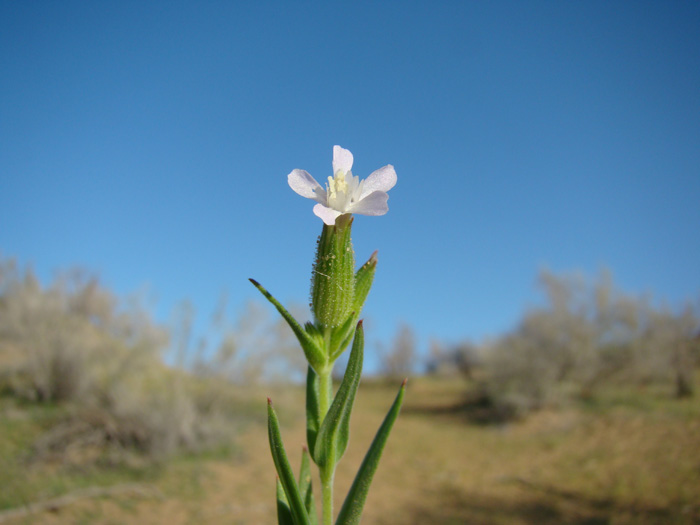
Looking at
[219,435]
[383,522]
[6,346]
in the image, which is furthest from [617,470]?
[6,346]

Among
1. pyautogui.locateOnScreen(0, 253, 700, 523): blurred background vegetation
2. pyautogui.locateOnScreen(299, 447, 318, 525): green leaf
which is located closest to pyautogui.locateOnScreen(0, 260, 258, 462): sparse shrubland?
pyautogui.locateOnScreen(0, 253, 700, 523): blurred background vegetation

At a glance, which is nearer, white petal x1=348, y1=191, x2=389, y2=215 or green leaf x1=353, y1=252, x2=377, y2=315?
white petal x1=348, y1=191, x2=389, y2=215

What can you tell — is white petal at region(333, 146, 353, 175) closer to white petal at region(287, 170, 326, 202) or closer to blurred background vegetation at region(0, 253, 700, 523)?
white petal at region(287, 170, 326, 202)

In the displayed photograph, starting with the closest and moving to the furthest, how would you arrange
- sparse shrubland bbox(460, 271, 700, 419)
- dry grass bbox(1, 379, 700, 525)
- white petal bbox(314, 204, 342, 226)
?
white petal bbox(314, 204, 342, 226) < dry grass bbox(1, 379, 700, 525) < sparse shrubland bbox(460, 271, 700, 419)

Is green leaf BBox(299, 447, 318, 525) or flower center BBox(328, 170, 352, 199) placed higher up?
flower center BBox(328, 170, 352, 199)

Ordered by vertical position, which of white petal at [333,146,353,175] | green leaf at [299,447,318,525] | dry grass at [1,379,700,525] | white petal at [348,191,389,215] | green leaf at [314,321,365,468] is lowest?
dry grass at [1,379,700,525]

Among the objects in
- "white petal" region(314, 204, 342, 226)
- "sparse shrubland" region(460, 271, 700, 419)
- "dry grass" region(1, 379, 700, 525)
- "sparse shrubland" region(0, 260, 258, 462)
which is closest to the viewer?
"white petal" region(314, 204, 342, 226)

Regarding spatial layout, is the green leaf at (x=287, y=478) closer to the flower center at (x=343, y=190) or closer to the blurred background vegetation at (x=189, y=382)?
the flower center at (x=343, y=190)

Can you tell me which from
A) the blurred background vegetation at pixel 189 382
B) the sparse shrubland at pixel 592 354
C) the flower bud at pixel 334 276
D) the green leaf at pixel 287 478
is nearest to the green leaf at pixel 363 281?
the flower bud at pixel 334 276
